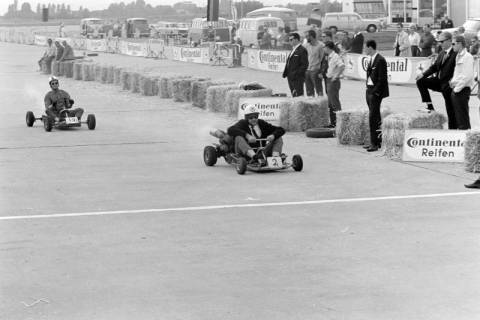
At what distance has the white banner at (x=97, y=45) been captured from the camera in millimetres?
63556

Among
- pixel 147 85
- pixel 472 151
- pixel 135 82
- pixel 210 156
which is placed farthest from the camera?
pixel 135 82

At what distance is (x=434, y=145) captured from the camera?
15344 millimetres

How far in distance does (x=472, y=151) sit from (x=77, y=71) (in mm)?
26565

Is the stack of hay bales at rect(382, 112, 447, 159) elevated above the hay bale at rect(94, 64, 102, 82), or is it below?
below

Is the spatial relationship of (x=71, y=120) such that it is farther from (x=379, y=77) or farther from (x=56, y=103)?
(x=379, y=77)

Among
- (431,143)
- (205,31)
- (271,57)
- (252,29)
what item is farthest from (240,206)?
(205,31)

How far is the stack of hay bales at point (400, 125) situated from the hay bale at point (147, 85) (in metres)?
15.2

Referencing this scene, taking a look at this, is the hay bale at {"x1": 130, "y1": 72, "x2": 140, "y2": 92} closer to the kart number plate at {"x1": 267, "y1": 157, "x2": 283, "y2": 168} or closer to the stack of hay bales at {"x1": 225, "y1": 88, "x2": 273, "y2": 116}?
the stack of hay bales at {"x1": 225, "y1": 88, "x2": 273, "y2": 116}

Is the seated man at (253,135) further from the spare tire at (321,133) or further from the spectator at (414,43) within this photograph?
the spectator at (414,43)

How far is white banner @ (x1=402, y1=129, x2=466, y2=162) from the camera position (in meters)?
15.1

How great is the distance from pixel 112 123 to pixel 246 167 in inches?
326

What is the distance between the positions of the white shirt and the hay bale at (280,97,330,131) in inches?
169

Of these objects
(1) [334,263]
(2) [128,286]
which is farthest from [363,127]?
(2) [128,286]

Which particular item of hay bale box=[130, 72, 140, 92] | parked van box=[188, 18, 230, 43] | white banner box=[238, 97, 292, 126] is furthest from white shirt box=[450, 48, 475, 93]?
parked van box=[188, 18, 230, 43]
